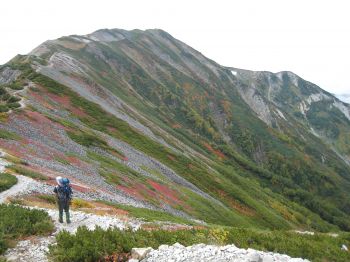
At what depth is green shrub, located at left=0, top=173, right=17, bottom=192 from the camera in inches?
1252

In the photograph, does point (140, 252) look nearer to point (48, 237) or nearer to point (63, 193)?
point (48, 237)

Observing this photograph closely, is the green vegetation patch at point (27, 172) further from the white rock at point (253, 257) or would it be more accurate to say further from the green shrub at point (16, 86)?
the green shrub at point (16, 86)

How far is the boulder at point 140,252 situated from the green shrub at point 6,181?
1904 cm

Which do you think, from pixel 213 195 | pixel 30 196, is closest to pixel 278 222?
pixel 213 195

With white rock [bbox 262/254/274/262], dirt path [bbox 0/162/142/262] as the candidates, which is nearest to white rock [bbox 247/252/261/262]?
white rock [bbox 262/254/274/262]

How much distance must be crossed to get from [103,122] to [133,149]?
15225mm

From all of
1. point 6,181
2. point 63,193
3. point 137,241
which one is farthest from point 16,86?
point 137,241

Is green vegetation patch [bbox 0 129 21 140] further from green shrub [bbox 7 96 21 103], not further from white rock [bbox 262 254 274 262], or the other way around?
white rock [bbox 262 254 274 262]

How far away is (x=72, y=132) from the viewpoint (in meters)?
69.9

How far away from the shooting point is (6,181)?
32281mm

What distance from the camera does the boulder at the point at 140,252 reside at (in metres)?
16.7

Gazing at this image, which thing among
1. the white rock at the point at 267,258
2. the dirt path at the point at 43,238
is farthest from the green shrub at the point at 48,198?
the white rock at the point at 267,258

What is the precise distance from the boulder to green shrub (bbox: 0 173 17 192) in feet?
62.5

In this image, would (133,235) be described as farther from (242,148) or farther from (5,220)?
(242,148)
